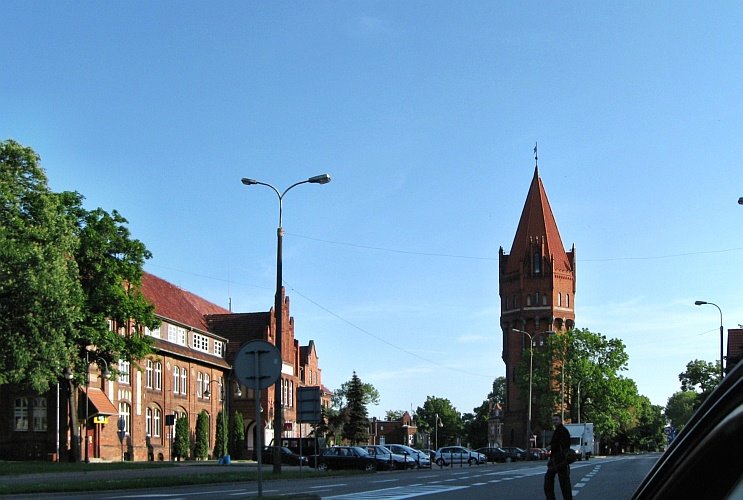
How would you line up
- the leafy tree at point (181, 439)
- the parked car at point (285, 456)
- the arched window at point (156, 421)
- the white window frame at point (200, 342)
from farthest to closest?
1. the white window frame at point (200, 342)
2. the leafy tree at point (181, 439)
3. the arched window at point (156, 421)
4. the parked car at point (285, 456)

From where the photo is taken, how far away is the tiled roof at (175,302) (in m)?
71.1

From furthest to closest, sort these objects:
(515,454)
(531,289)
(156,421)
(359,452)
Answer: (531,289), (515,454), (156,421), (359,452)

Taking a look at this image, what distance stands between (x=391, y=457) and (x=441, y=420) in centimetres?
11738

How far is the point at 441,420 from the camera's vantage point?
167 m

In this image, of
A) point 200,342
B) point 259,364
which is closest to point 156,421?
point 200,342

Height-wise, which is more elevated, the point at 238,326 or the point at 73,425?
the point at 238,326

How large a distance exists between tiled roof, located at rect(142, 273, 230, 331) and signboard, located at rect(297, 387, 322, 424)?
3839 centimetres

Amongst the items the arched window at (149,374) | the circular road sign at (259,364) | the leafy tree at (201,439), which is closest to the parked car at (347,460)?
the arched window at (149,374)

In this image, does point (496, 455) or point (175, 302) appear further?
point (496, 455)

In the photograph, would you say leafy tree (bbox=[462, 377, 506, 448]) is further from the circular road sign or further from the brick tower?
the circular road sign

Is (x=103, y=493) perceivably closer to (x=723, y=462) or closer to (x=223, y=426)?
(x=723, y=462)

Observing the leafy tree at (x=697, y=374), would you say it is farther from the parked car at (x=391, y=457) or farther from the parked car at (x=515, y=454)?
Answer: the parked car at (x=391, y=457)

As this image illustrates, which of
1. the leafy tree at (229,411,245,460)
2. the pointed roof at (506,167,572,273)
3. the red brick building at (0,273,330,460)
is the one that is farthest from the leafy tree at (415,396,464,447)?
the leafy tree at (229,411,245,460)

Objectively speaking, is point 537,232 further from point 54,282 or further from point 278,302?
point 278,302
